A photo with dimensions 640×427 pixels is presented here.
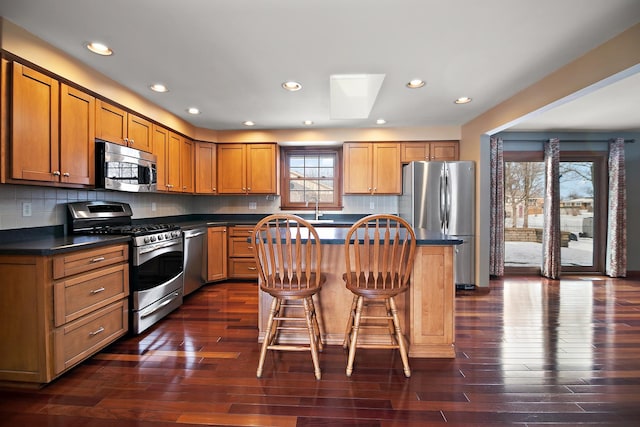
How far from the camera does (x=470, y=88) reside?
9.91ft

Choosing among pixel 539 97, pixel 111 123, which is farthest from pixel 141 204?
pixel 539 97

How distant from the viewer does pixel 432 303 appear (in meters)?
2.20

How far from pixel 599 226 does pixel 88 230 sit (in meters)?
7.07

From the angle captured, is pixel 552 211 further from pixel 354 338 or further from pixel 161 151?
pixel 161 151

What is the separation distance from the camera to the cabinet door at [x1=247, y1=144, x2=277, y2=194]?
15.3ft

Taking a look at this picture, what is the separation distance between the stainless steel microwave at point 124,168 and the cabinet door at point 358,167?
2.66 meters

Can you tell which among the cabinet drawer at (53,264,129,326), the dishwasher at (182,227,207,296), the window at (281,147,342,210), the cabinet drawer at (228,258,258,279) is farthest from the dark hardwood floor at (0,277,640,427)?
the window at (281,147,342,210)

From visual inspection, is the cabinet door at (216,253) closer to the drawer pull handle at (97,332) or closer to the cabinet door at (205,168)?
the cabinet door at (205,168)

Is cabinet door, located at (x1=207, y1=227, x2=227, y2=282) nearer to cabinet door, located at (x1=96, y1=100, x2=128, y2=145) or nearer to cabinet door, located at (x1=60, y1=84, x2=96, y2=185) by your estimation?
cabinet door, located at (x1=96, y1=100, x2=128, y2=145)

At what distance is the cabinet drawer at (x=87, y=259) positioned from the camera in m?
1.89

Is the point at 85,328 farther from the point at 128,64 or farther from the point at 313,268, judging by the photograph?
the point at 128,64

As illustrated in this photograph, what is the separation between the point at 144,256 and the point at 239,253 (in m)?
1.85

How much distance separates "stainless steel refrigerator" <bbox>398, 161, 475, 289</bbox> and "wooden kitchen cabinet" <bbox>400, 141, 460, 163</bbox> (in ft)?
1.74

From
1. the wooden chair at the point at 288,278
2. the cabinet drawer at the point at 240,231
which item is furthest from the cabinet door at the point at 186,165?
the wooden chair at the point at 288,278
